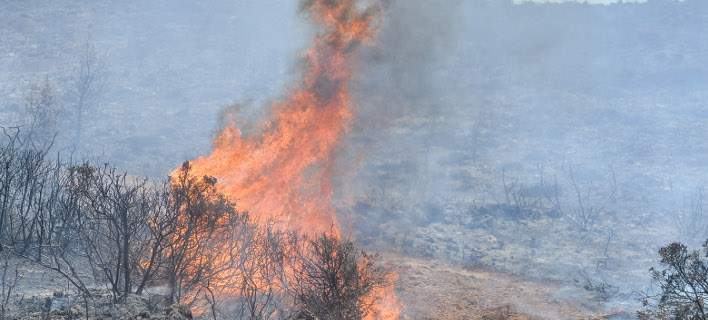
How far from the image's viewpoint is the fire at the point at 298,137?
64.8 feet

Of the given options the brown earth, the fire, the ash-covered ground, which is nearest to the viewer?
the brown earth

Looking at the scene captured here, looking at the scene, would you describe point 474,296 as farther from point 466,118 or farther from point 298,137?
point 466,118

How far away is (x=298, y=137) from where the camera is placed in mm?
21359

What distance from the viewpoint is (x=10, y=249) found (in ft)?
50.5

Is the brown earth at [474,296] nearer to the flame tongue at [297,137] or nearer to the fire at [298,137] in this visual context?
the fire at [298,137]

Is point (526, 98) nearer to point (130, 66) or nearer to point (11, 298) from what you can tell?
point (130, 66)

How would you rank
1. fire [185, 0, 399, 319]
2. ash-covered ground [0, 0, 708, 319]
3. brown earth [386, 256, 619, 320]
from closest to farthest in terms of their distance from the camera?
brown earth [386, 256, 619, 320] < fire [185, 0, 399, 319] < ash-covered ground [0, 0, 708, 319]

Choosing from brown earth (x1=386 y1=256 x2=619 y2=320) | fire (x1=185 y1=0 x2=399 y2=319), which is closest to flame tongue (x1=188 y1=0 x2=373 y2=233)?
fire (x1=185 y1=0 x2=399 y2=319)

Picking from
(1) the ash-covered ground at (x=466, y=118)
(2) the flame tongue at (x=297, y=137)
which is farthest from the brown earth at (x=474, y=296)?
(2) the flame tongue at (x=297, y=137)

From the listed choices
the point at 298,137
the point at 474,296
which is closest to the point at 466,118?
the point at 298,137

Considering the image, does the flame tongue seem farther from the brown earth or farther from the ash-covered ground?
the brown earth

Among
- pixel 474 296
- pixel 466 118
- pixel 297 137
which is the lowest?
pixel 474 296

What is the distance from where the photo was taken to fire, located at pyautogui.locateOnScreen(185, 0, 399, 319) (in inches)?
778

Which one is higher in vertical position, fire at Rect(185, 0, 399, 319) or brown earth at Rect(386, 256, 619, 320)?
fire at Rect(185, 0, 399, 319)
